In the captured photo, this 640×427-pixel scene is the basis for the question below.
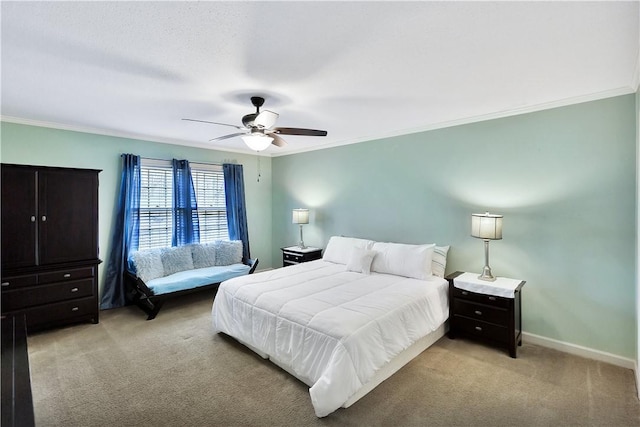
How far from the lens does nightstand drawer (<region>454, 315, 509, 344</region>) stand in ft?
9.91

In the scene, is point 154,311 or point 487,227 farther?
point 154,311

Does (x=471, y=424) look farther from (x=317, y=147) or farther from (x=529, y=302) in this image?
(x=317, y=147)

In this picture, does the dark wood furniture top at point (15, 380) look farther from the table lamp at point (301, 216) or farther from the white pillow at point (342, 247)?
the table lamp at point (301, 216)

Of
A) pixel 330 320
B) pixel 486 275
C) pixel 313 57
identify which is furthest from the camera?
pixel 486 275

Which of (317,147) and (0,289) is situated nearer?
(0,289)

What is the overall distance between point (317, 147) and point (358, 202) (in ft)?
4.36

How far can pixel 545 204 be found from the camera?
10.5ft

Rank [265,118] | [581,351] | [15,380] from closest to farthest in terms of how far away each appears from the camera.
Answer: [15,380] < [265,118] < [581,351]

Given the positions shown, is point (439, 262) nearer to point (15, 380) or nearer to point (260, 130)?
point (260, 130)

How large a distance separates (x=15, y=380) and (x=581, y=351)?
4.24 m

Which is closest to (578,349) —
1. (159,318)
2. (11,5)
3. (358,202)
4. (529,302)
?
(529,302)

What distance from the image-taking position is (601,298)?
9.57ft

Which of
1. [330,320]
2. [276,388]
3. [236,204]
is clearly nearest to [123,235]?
[236,204]

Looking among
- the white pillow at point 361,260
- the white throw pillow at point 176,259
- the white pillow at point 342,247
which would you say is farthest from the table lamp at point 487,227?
Answer: the white throw pillow at point 176,259
